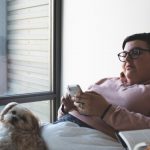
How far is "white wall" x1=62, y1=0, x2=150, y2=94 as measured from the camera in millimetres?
1804

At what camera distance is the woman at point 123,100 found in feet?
4.02

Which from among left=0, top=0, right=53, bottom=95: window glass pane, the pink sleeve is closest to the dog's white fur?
the pink sleeve

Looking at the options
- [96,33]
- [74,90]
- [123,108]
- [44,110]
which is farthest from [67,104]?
[44,110]

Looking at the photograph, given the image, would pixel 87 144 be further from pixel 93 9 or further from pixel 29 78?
pixel 29 78

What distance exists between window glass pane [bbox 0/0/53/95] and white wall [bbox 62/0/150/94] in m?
0.16

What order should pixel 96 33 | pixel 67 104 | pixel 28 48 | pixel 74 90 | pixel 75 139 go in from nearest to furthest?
1. pixel 75 139
2. pixel 74 90
3. pixel 67 104
4. pixel 96 33
5. pixel 28 48

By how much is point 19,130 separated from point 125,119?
497 millimetres

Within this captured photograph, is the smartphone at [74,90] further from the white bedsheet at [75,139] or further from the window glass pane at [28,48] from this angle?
the window glass pane at [28,48]

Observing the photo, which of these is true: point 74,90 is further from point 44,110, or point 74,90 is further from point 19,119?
point 44,110

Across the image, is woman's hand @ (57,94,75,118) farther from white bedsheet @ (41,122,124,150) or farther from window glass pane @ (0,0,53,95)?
window glass pane @ (0,0,53,95)

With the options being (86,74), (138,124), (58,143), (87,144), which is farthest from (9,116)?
(86,74)

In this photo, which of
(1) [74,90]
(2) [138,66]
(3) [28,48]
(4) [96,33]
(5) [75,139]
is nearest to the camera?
(5) [75,139]

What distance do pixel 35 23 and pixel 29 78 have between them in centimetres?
48

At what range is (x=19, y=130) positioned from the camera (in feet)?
4.38
